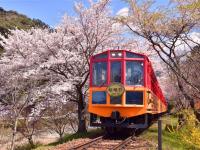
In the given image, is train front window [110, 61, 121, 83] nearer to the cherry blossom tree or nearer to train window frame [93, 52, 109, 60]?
train window frame [93, 52, 109, 60]

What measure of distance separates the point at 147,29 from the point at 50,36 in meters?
4.81

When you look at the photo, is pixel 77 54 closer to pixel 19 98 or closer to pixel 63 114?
pixel 19 98

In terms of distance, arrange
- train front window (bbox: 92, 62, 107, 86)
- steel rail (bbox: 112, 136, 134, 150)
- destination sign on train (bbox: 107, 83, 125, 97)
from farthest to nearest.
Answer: train front window (bbox: 92, 62, 107, 86) < destination sign on train (bbox: 107, 83, 125, 97) < steel rail (bbox: 112, 136, 134, 150)

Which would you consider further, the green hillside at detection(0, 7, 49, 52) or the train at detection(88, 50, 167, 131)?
the green hillside at detection(0, 7, 49, 52)

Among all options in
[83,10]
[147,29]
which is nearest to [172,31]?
[147,29]

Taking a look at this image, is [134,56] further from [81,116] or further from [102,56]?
[81,116]

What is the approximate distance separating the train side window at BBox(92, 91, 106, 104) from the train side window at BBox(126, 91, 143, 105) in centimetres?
84

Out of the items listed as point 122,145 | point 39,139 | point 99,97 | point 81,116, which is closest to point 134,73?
point 99,97

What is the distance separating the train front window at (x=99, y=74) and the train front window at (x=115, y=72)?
0.25 metres

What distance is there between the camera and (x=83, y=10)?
17344mm

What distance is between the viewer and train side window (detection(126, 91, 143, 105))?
45.5ft

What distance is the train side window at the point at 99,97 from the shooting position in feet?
46.2

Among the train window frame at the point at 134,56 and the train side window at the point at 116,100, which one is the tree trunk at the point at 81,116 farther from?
the train window frame at the point at 134,56

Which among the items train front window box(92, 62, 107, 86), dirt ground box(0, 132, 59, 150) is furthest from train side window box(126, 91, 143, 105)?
dirt ground box(0, 132, 59, 150)
